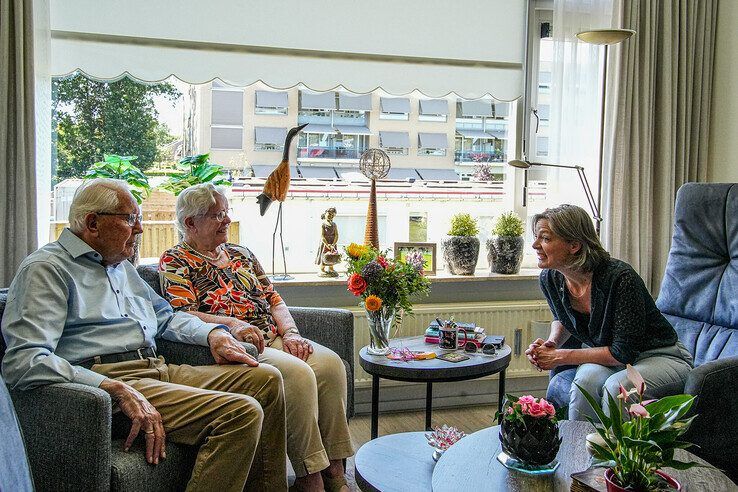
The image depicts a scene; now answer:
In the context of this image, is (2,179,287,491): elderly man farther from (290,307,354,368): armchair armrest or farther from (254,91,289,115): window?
(254,91,289,115): window

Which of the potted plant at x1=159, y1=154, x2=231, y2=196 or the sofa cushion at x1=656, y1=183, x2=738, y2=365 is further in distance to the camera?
the potted plant at x1=159, y1=154, x2=231, y2=196

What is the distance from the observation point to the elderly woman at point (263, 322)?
261 centimetres

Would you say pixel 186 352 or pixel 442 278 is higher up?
pixel 442 278

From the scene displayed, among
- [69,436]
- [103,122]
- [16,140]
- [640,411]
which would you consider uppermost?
[103,122]

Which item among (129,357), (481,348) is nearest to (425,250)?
(481,348)

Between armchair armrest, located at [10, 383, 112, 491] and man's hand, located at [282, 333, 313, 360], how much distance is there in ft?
3.16

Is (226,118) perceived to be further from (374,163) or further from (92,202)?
(92,202)

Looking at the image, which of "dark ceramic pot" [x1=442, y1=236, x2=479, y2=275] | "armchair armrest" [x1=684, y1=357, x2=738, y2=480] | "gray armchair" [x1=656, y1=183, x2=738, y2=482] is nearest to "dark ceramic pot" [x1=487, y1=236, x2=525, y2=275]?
"dark ceramic pot" [x1=442, y1=236, x2=479, y2=275]

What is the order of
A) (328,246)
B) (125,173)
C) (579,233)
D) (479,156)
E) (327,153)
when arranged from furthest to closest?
(479,156) → (327,153) → (328,246) → (125,173) → (579,233)

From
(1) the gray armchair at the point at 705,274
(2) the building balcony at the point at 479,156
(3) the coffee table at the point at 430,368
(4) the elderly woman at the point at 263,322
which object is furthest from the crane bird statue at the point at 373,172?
(1) the gray armchair at the point at 705,274

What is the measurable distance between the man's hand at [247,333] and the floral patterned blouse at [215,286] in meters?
0.14

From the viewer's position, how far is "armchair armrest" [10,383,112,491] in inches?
76.0

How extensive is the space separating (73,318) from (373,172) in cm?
188

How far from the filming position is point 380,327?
116 inches
